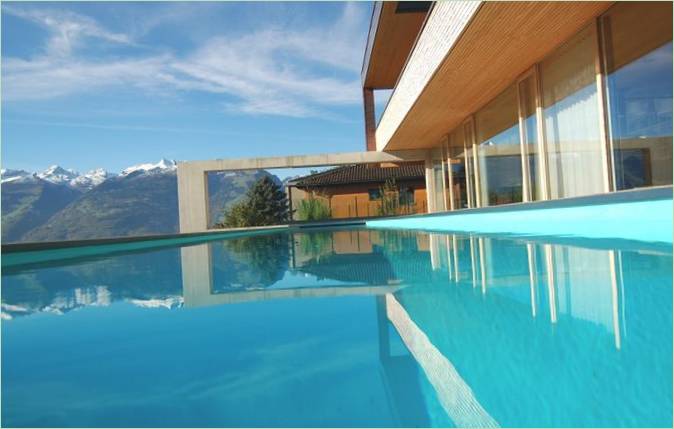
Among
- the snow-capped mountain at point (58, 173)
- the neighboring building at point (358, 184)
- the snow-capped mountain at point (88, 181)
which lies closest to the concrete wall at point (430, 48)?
the neighboring building at point (358, 184)

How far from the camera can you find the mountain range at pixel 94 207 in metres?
54.5

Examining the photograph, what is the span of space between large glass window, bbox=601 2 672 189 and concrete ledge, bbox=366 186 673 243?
20.5 inches

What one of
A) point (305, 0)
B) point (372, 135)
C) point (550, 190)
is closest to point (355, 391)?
point (550, 190)

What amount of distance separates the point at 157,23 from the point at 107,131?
22.9 metres

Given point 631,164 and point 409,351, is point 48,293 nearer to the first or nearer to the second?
point 409,351

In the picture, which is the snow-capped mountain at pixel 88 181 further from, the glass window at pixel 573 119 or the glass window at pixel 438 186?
the glass window at pixel 573 119

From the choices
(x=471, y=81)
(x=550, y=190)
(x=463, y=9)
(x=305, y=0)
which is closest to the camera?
(x=463, y=9)

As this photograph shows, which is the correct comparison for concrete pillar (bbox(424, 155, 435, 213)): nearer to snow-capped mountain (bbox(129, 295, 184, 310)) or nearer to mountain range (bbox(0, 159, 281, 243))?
snow-capped mountain (bbox(129, 295, 184, 310))

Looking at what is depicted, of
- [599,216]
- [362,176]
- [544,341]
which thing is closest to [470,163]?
[599,216]

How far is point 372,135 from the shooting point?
56.1ft

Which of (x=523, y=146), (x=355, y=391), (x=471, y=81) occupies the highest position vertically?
(x=471, y=81)

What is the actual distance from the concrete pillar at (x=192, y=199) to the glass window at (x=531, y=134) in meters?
12.3

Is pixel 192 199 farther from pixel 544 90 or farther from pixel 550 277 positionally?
pixel 550 277

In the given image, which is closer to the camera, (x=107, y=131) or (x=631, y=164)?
(x=631, y=164)
